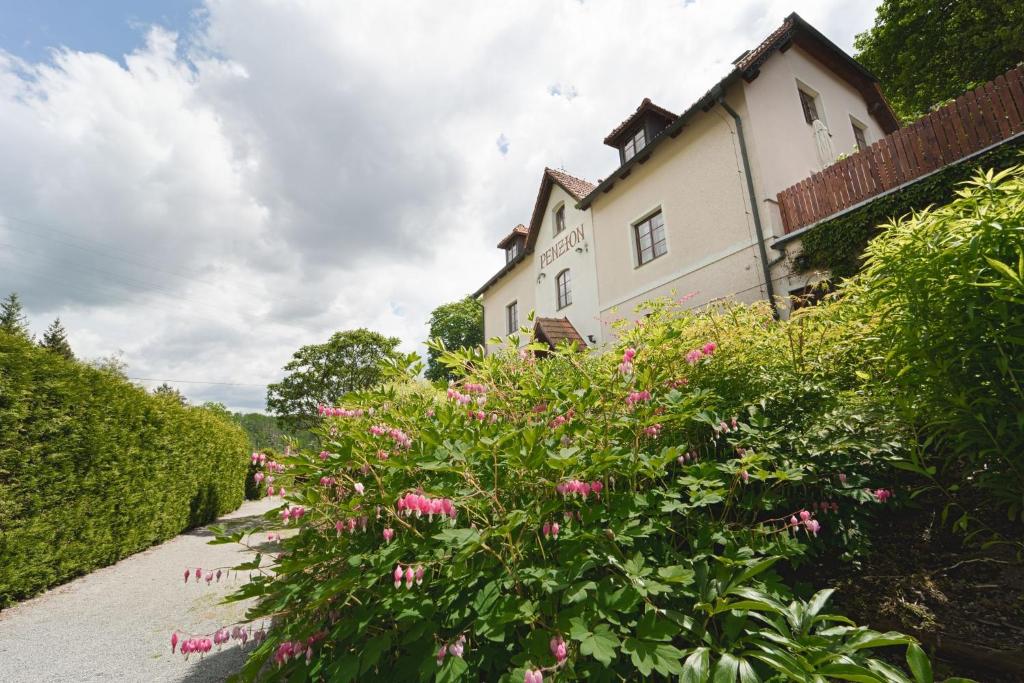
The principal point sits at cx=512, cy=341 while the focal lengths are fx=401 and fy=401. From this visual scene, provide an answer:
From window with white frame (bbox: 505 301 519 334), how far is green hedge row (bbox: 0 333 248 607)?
475 inches

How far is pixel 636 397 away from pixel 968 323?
55.0 inches

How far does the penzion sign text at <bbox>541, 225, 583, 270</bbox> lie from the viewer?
1419 centimetres

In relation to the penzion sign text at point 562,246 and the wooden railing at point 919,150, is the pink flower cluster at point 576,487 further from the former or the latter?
the penzion sign text at point 562,246

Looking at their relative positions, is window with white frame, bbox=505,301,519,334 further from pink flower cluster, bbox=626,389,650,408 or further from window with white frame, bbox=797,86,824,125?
pink flower cluster, bbox=626,389,650,408

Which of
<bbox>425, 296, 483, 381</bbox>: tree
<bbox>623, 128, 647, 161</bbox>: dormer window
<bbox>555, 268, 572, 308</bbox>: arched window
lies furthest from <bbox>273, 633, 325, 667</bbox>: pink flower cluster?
<bbox>425, 296, 483, 381</bbox>: tree

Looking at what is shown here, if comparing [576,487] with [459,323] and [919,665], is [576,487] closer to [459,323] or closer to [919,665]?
[919,665]

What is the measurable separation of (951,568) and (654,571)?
1.80 m

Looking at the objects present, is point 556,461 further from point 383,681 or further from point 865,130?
point 865,130

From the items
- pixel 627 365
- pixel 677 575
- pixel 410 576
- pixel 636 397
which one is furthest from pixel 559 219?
pixel 410 576

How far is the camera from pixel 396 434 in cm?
221

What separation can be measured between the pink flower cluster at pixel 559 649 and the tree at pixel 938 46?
19862mm

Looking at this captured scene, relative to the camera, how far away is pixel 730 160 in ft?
29.7

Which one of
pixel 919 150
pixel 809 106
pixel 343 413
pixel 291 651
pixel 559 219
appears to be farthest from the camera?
pixel 559 219

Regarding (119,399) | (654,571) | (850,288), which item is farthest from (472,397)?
(119,399)
